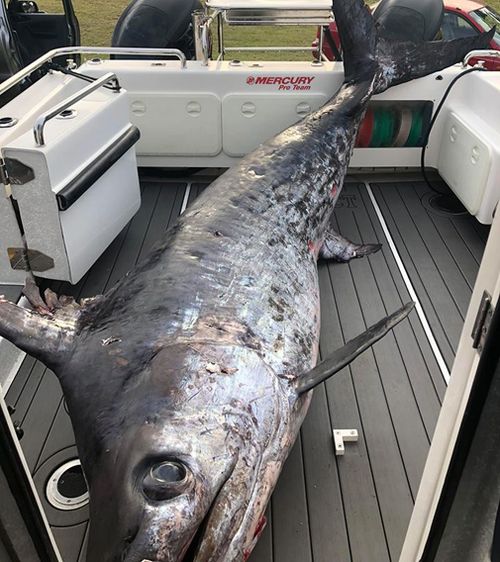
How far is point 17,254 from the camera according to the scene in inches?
102

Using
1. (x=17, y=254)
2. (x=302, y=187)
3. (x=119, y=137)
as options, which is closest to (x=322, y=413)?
(x=302, y=187)

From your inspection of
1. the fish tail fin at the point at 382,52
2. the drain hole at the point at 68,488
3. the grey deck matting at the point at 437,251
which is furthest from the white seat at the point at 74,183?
the grey deck matting at the point at 437,251

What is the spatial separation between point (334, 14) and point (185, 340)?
9.38ft

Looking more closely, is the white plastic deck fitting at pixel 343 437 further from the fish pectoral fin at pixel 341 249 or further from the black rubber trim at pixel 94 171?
the black rubber trim at pixel 94 171

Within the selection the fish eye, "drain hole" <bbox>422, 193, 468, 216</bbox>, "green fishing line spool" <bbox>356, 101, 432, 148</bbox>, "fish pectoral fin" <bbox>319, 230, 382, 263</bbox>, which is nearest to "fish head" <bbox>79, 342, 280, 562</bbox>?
the fish eye

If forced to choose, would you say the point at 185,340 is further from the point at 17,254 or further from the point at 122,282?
the point at 17,254

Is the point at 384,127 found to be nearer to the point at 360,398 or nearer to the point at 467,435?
the point at 360,398

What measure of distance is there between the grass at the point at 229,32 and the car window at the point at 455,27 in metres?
3.77

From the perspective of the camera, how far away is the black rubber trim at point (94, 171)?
8.21 ft

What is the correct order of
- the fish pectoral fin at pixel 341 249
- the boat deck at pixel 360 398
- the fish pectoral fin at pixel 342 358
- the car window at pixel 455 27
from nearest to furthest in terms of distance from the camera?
1. the fish pectoral fin at pixel 342 358
2. the boat deck at pixel 360 398
3. the fish pectoral fin at pixel 341 249
4. the car window at pixel 455 27

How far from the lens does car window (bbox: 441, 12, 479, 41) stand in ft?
20.5

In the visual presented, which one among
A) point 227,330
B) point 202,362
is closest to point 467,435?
point 202,362

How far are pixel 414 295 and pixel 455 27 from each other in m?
4.64

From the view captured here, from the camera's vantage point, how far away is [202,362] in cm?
156
